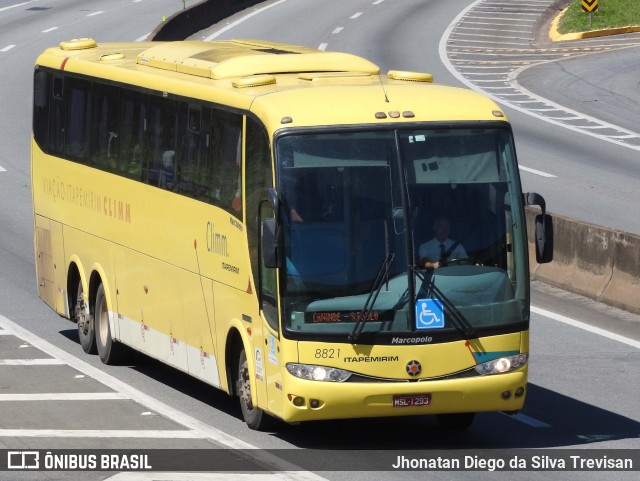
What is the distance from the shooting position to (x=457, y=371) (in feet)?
39.7

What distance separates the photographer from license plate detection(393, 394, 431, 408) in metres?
12.0

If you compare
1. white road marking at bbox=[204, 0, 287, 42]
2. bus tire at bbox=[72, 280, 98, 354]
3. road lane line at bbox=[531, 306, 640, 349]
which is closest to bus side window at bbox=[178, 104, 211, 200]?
bus tire at bbox=[72, 280, 98, 354]

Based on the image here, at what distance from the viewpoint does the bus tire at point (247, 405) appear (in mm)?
12938

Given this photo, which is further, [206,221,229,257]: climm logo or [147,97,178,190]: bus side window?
[147,97,178,190]: bus side window

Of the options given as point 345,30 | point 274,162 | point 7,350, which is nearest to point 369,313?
point 274,162

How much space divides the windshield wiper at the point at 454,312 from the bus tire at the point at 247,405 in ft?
6.18

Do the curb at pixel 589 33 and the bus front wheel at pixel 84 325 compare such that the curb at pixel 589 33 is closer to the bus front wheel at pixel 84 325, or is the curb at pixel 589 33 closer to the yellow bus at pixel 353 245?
the bus front wheel at pixel 84 325

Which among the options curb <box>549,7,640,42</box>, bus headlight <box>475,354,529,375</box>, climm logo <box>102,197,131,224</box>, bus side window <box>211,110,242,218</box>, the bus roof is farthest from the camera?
curb <box>549,7,640,42</box>

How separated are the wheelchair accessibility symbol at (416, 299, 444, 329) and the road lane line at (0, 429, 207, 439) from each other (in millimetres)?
2213

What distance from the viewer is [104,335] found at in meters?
16.8

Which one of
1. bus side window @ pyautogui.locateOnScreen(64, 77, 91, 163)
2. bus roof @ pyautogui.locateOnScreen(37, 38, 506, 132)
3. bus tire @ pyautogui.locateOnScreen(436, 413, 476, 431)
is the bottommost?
bus tire @ pyautogui.locateOnScreen(436, 413, 476, 431)

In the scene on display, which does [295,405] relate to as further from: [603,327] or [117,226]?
[603,327]

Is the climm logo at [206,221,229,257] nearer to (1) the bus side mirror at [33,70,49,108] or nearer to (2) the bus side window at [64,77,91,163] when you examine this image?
(2) the bus side window at [64,77,91,163]

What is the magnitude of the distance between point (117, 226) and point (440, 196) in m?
4.98
